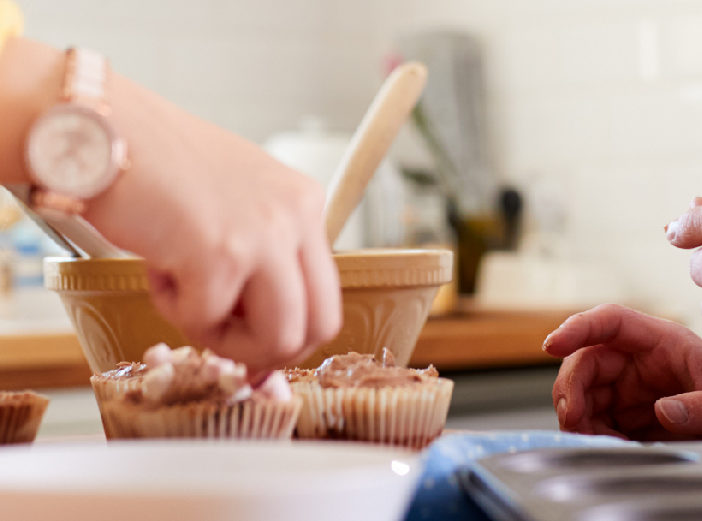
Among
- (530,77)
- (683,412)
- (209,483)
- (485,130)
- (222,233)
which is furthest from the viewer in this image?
(485,130)

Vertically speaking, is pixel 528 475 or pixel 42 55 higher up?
pixel 42 55

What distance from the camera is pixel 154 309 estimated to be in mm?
709

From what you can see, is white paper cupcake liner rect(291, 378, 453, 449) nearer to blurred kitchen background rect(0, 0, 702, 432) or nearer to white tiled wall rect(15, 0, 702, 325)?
blurred kitchen background rect(0, 0, 702, 432)

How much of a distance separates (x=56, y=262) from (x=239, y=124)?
2.21 m

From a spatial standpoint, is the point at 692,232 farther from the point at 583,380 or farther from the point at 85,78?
the point at 85,78

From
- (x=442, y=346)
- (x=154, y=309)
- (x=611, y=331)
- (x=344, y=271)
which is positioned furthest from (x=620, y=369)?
(x=442, y=346)

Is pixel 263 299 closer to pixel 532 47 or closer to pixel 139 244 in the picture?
pixel 139 244

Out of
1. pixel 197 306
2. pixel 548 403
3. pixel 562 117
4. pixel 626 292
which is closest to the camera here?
pixel 197 306

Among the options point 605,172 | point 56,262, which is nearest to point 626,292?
point 605,172

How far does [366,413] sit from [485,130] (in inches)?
85.6

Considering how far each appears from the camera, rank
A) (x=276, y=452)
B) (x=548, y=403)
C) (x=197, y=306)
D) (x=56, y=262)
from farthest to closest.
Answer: (x=548, y=403) → (x=56, y=262) → (x=197, y=306) → (x=276, y=452)

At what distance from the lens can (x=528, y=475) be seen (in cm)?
39

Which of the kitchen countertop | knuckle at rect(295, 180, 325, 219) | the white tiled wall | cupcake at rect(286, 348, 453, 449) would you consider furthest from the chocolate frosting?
the white tiled wall

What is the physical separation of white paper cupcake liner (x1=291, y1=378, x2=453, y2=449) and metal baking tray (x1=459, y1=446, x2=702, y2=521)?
0.10 m
